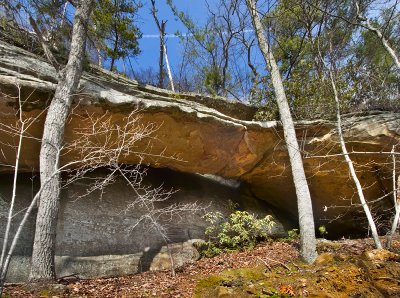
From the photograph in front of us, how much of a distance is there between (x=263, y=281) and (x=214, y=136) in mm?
4641

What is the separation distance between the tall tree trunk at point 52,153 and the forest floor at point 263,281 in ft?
1.41

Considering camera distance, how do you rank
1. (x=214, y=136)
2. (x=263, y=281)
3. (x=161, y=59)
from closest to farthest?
(x=263, y=281) < (x=214, y=136) < (x=161, y=59)

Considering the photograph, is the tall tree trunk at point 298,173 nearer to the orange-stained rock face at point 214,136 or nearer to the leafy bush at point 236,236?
the orange-stained rock face at point 214,136

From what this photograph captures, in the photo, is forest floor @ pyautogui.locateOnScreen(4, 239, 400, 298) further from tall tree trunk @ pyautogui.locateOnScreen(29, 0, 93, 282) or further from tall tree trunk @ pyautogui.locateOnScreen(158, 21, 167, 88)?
tall tree trunk @ pyautogui.locateOnScreen(158, 21, 167, 88)

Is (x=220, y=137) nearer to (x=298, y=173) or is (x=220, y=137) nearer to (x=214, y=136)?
(x=214, y=136)

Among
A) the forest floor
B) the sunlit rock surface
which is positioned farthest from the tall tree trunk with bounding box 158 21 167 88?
the forest floor

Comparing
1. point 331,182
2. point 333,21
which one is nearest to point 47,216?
point 331,182

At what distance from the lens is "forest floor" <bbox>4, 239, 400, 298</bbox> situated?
3.49 metres

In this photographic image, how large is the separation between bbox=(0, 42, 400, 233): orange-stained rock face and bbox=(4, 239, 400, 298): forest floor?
2174 millimetres

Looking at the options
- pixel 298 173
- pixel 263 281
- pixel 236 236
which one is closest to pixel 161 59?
pixel 236 236

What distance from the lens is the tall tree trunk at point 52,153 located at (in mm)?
4941

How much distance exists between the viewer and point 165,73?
16.0m

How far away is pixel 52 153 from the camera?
218 inches

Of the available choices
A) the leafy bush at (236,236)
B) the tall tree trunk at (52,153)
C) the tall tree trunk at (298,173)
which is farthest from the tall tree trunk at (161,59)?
the leafy bush at (236,236)
